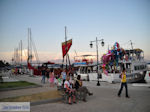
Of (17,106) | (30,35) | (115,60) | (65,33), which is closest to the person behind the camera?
(17,106)

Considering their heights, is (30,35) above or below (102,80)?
above

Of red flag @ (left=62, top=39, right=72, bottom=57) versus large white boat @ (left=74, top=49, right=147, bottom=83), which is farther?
large white boat @ (left=74, top=49, right=147, bottom=83)

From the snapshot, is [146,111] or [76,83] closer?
[146,111]

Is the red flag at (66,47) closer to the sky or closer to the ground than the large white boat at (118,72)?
closer to the sky

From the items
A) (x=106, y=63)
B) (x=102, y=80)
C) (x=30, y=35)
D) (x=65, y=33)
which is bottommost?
(x=102, y=80)

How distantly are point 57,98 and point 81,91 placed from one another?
5.07 ft

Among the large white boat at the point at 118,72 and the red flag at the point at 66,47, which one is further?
the large white boat at the point at 118,72

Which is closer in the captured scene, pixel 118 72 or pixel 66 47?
pixel 66 47

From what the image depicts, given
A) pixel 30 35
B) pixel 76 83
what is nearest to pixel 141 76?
pixel 76 83

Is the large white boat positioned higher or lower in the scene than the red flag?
lower

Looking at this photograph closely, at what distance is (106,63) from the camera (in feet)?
68.6

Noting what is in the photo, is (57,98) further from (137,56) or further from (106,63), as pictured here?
(137,56)

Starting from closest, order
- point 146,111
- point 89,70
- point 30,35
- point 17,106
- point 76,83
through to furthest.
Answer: point 146,111 < point 17,106 < point 76,83 < point 89,70 < point 30,35

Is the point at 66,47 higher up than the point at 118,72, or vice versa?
the point at 66,47
